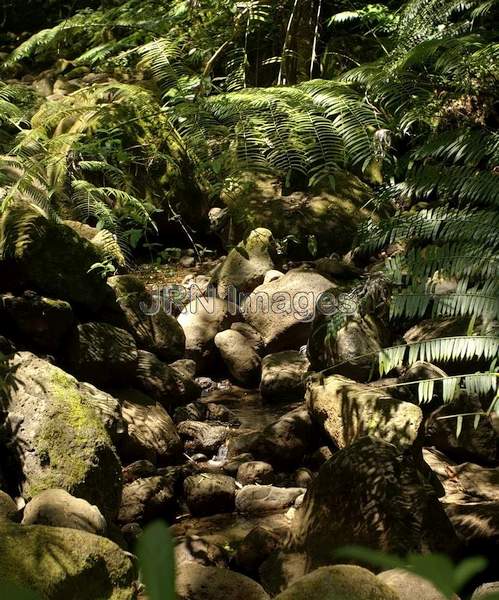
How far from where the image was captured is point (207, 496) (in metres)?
3.23

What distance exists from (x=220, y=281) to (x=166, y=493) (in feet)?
7.27

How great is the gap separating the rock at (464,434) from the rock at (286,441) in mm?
617

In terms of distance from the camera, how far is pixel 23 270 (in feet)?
12.6

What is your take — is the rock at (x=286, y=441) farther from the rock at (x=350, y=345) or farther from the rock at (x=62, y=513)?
the rock at (x=62, y=513)

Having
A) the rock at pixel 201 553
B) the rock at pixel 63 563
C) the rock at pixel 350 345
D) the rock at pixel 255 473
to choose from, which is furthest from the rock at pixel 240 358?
the rock at pixel 63 563

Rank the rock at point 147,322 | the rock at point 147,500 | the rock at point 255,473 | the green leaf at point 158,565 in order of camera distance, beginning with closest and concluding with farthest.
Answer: the green leaf at point 158,565 → the rock at point 147,500 → the rock at point 255,473 → the rock at point 147,322

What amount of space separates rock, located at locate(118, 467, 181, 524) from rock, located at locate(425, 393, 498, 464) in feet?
4.46

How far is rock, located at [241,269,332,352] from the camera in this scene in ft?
15.6

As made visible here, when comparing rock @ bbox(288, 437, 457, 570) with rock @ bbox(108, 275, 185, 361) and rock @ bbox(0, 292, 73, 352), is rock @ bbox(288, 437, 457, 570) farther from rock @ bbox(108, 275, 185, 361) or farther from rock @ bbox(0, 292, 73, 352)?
rock @ bbox(108, 275, 185, 361)

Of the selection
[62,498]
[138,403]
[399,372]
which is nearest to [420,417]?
[399,372]

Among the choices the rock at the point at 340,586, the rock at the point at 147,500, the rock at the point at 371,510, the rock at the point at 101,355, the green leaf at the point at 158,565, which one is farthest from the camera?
the rock at the point at 101,355

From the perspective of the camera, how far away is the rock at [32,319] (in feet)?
12.1

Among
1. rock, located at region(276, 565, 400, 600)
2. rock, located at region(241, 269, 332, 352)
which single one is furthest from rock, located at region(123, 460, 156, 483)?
rock, located at region(276, 565, 400, 600)

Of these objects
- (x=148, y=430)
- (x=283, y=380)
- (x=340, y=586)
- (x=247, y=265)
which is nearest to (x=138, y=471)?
(x=148, y=430)
